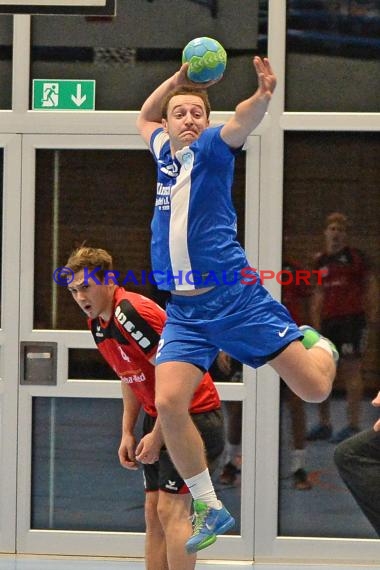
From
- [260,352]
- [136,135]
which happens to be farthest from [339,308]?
[260,352]

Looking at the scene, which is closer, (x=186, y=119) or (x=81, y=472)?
(x=186, y=119)

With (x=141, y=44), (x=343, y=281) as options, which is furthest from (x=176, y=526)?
(x=141, y=44)

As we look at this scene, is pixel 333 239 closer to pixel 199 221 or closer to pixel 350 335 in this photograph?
pixel 350 335

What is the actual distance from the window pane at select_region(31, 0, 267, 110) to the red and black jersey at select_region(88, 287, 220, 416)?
184 cm

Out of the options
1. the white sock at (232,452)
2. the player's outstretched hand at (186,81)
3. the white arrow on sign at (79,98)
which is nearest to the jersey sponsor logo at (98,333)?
the player's outstretched hand at (186,81)

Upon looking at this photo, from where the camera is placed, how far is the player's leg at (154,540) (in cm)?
589

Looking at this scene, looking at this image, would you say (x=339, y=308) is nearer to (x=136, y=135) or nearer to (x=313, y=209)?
(x=313, y=209)

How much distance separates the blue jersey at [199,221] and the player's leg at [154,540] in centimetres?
113

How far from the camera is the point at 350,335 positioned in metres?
7.34

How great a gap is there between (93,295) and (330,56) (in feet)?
7.90

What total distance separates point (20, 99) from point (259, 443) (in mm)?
2518

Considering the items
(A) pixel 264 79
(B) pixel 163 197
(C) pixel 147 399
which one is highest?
(A) pixel 264 79

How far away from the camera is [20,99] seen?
24.2 feet

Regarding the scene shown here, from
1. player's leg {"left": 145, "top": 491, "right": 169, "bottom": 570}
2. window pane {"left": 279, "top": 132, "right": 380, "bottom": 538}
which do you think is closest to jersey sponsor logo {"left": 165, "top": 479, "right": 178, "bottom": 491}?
player's leg {"left": 145, "top": 491, "right": 169, "bottom": 570}
